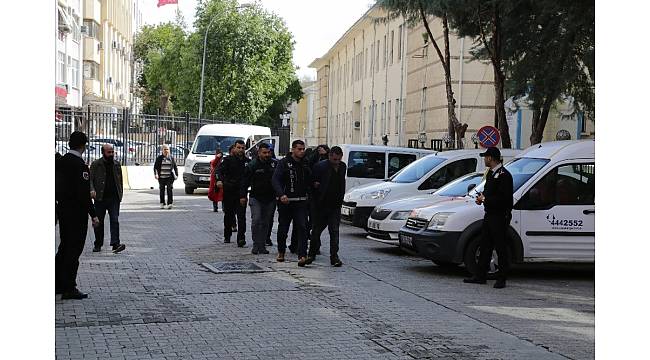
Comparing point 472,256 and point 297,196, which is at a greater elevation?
point 297,196

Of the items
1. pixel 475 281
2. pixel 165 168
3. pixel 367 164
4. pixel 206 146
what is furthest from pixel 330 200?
pixel 206 146

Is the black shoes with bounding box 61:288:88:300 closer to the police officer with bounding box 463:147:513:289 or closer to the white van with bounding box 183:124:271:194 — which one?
the police officer with bounding box 463:147:513:289

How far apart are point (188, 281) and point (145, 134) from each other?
86.8 ft

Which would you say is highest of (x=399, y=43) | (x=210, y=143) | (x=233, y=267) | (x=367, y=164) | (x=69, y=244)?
(x=399, y=43)

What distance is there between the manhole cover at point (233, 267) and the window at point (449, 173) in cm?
552

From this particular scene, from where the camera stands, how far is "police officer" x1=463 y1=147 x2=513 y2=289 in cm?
1213

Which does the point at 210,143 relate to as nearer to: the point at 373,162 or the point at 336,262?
the point at 373,162

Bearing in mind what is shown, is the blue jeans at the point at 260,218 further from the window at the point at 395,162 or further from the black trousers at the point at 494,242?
the window at the point at 395,162

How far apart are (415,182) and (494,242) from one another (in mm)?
6112

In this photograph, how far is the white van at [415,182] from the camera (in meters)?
18.1

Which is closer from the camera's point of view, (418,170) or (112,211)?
(112,211)

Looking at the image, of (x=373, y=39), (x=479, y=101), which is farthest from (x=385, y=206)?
(x=373, y=39)

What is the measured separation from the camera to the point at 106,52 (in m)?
63.1
